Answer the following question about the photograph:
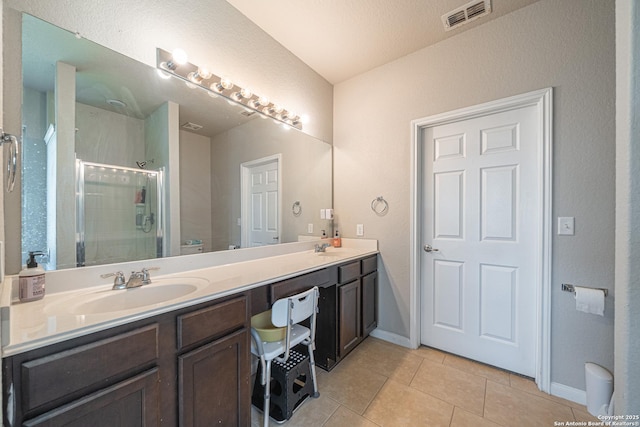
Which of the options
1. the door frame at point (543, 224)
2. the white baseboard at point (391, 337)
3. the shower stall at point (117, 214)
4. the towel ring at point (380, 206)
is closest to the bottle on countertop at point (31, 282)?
the shower stall at point (117, 214)

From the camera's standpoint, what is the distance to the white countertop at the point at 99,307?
2.42 ft

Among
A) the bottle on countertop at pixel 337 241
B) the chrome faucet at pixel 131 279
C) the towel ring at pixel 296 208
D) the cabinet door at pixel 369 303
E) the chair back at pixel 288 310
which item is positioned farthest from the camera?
the bottle on countertop at pixel 337 241

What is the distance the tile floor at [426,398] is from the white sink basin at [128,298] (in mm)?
889

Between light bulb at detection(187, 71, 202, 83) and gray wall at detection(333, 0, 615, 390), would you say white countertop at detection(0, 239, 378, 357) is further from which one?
light bulb at detection(187, 71, 202, 83)

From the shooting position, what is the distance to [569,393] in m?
1.62

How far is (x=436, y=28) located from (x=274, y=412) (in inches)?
115

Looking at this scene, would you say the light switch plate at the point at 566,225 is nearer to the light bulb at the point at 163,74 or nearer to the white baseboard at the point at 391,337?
the white baseboard at the point at 391,337

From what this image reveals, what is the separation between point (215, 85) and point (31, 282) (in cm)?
138

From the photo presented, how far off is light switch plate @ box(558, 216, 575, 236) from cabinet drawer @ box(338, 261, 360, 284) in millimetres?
1391

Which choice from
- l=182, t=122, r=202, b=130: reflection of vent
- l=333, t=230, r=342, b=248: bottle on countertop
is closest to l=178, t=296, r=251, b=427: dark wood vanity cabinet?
l=182, t=122, r=202, b=130: reflection of vent

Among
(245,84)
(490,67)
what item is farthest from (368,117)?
(245,84)

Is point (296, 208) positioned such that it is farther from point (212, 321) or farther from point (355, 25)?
point (355, 25)

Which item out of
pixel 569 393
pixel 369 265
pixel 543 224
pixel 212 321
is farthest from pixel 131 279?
pixel 569 393

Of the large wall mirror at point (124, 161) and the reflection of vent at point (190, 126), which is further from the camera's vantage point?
the reflection of vent at point (190, 126)
